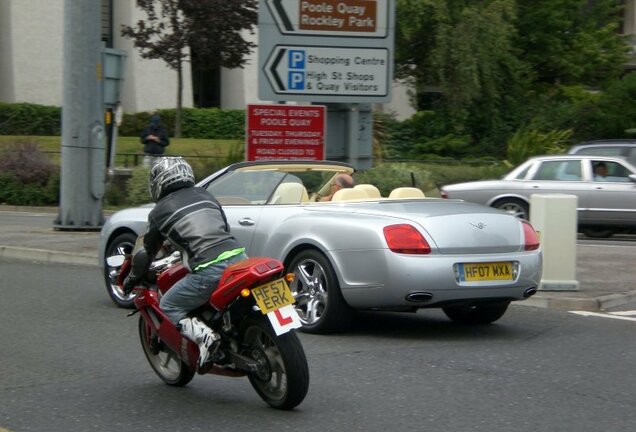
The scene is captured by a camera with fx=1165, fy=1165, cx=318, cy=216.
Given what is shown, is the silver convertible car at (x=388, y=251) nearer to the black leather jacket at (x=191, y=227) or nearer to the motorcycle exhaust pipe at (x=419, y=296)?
the motorcycle exhaust pipe at (x=419, y=296)

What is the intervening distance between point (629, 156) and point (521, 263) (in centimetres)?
1367

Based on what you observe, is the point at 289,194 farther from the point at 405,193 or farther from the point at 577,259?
the point at 577,259

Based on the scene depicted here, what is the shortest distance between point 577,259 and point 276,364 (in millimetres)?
9164

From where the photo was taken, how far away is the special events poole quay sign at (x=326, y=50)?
1552cm

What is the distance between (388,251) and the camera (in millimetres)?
8758

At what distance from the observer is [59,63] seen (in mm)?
43281

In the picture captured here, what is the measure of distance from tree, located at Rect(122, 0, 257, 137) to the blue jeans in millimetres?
29929

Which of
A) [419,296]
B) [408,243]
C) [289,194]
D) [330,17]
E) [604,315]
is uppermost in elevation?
[330,17]

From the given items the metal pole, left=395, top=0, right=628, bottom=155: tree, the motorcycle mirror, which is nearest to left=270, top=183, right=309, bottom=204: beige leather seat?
the motorcycle mirror

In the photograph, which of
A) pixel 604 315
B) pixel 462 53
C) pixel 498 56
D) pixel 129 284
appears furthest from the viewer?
pixel 498 56

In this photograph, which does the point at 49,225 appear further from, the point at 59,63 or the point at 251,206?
the point at 59,63

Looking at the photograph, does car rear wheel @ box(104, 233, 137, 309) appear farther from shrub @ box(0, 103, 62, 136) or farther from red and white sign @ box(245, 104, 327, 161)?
shrub @ box(0, 103, 62, 136)

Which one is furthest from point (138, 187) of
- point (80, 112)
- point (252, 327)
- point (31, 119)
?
point (252, 327)

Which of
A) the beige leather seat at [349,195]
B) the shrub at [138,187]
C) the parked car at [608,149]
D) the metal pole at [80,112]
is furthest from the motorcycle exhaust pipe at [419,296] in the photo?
the shrub at [138,187]
